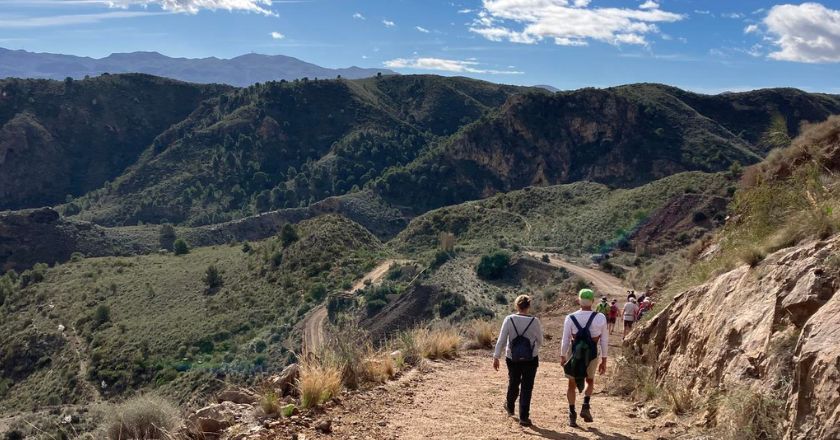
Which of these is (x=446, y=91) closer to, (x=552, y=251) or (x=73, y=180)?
(x=73, y=180)

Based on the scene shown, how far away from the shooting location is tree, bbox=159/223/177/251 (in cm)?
6738

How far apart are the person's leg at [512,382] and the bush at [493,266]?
29.2 m

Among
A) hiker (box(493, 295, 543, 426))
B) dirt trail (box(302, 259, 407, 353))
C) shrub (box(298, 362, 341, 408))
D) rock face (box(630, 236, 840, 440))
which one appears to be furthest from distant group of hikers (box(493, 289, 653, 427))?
dirt trail (box(302, 259, 407, 353))

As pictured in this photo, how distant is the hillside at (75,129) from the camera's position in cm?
9706

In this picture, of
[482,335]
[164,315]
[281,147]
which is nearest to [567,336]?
[482,335]

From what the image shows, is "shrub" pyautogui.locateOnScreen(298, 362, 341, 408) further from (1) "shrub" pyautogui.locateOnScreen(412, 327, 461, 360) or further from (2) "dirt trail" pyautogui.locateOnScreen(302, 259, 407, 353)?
(2) "dirt trail" pyautogui.locateOnScreen(302, 259, 407, 353)

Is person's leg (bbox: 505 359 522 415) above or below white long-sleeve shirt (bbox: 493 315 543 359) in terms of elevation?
below

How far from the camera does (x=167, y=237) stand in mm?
68688

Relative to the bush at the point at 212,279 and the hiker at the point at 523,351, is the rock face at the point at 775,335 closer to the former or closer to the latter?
the hiker at the point at 523,351

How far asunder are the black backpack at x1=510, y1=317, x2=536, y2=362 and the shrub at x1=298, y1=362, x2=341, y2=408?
2.14 meters

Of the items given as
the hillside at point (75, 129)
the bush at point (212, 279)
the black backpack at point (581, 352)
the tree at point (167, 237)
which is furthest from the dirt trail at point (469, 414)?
the hillside at point (75, 129)

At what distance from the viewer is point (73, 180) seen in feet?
326

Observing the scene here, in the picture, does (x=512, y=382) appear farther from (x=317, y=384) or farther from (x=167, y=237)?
(x=167, y=237)

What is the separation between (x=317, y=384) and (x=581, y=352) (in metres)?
3.02
